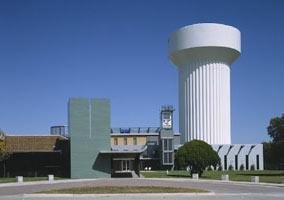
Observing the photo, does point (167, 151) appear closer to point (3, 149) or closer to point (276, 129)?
point (276, 129)

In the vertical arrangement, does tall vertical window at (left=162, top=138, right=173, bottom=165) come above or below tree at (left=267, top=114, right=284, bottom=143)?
below

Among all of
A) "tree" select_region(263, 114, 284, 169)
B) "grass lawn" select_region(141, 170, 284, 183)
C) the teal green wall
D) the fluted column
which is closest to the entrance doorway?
"grass lawn" select_region(141, 170, 284, 183)

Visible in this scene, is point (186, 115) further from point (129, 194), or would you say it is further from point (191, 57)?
point (129, 194)

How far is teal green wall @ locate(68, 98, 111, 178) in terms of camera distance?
62594mm

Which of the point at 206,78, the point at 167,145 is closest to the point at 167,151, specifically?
the point at 167,145

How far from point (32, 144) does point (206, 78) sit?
47.8 m

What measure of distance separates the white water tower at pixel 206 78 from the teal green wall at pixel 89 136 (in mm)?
40691

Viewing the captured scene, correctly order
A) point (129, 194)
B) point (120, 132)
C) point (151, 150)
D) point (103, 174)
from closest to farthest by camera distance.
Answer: point (129, 194) → point (103, 174) → point (151, 150) → point (120, 132)

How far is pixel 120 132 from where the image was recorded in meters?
99.9

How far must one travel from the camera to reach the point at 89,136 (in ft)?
208

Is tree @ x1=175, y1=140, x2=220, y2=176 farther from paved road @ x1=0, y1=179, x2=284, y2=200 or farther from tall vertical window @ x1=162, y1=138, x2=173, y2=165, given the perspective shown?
tall vertical window @ x1=162, y1=138, x2=173, y2=165

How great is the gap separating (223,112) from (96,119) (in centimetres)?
4640

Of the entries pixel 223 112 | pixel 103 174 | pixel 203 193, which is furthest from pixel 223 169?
pixel 203 193

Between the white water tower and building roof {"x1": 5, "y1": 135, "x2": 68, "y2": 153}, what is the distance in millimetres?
42204
